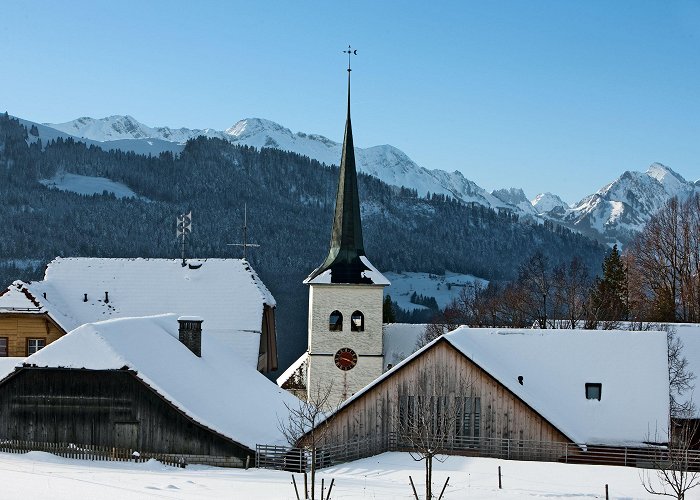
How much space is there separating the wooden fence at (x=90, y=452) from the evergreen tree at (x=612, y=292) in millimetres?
48091

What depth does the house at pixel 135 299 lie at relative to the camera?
51594 millimetres

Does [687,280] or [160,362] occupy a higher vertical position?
[687,280]

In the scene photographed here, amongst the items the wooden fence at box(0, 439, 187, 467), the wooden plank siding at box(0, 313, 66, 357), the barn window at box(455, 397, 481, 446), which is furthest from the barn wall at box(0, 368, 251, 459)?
the wooden plank siding at box(0, 313, 66, 357)

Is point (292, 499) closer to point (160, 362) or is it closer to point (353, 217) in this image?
point (160, 362)

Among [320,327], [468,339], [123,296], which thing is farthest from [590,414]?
[123,296]

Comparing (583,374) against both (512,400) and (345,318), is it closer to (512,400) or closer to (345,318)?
(512,400)

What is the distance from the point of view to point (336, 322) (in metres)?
58.4

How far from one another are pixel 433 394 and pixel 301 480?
26.2ft

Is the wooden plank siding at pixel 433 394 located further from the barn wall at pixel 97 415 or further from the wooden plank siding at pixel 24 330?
the wooden plank siding at pixel 24 330

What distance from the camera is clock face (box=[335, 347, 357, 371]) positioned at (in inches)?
2298

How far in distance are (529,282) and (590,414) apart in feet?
161

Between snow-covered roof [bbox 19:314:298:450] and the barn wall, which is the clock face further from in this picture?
the barn wall

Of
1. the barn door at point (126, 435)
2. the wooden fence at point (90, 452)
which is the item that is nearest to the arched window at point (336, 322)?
the barn door at point (126, 435)

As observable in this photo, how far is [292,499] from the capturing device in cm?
2611
